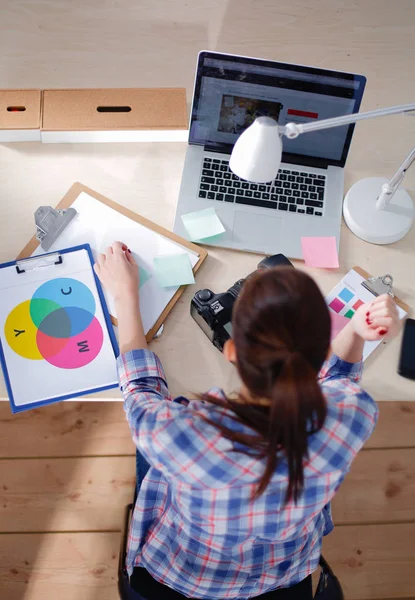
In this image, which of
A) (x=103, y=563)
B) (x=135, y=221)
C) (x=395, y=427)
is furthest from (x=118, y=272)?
(x=395, y=427)

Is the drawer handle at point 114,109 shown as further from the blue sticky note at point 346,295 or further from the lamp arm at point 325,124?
the blue sticky note at point 346,295

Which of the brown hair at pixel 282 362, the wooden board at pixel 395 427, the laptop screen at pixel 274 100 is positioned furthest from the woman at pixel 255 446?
the wooden board at pixel 395 427

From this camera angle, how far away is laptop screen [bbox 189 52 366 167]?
1104mm

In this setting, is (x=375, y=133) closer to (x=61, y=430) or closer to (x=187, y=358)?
(x=187, y=358)

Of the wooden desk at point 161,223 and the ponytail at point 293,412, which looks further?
the wooden desk at point 161,223

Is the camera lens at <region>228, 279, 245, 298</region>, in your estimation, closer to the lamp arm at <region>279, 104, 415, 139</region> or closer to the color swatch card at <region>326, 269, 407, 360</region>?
the color swatch card at <region>326, 269, 407, 360</region>

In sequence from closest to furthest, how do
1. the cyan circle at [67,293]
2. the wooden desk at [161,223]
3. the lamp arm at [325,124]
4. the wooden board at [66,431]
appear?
the lamp arm at [325,124], the cyan circle at [67,293], the wooden desk at [161,223], the wooden board at [66,431]

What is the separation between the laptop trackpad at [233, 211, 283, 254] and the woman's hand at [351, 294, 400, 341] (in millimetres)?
260

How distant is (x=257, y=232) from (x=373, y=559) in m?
0.98

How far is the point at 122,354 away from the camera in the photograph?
1009 mm

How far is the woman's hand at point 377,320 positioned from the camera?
988 mm

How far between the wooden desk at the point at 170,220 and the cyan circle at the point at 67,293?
120 mm

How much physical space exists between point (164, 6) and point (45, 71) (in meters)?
0.35

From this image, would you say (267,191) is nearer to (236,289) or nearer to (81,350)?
(236,289)
